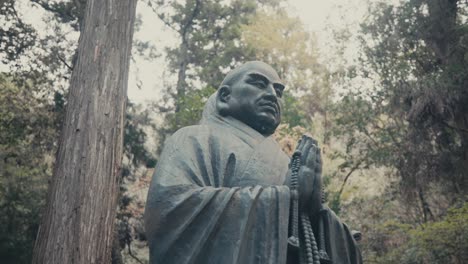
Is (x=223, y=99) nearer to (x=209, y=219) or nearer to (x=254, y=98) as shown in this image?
(x=254, y=98)

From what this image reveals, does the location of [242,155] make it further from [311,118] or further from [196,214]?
[311,118]

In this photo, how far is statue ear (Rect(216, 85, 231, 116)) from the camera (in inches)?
153

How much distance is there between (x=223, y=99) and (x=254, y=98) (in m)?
0.27

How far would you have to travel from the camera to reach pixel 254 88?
3.83m

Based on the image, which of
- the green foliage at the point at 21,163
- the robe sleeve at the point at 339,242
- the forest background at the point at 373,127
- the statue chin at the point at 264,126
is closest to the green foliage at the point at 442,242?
the forest background at the point at 373,127

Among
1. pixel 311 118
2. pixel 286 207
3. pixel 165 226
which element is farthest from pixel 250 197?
pixel 311 118

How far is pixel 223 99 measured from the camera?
3.94 meters

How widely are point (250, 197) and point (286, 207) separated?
223 mm

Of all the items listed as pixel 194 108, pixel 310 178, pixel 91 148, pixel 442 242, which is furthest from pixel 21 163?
pixel 310 178

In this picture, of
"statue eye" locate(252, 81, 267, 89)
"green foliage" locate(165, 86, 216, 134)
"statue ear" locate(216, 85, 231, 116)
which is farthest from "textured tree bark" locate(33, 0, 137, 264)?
"green foliage" locate(165, 86, 216, 134)

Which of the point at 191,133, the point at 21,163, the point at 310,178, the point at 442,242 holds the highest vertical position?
the point at 21,163

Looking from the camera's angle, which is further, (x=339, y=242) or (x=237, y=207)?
(x=339, y=242)

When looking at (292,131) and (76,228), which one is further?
(292,131)

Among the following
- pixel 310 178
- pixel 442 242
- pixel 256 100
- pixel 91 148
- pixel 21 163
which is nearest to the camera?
pixel 310 178
